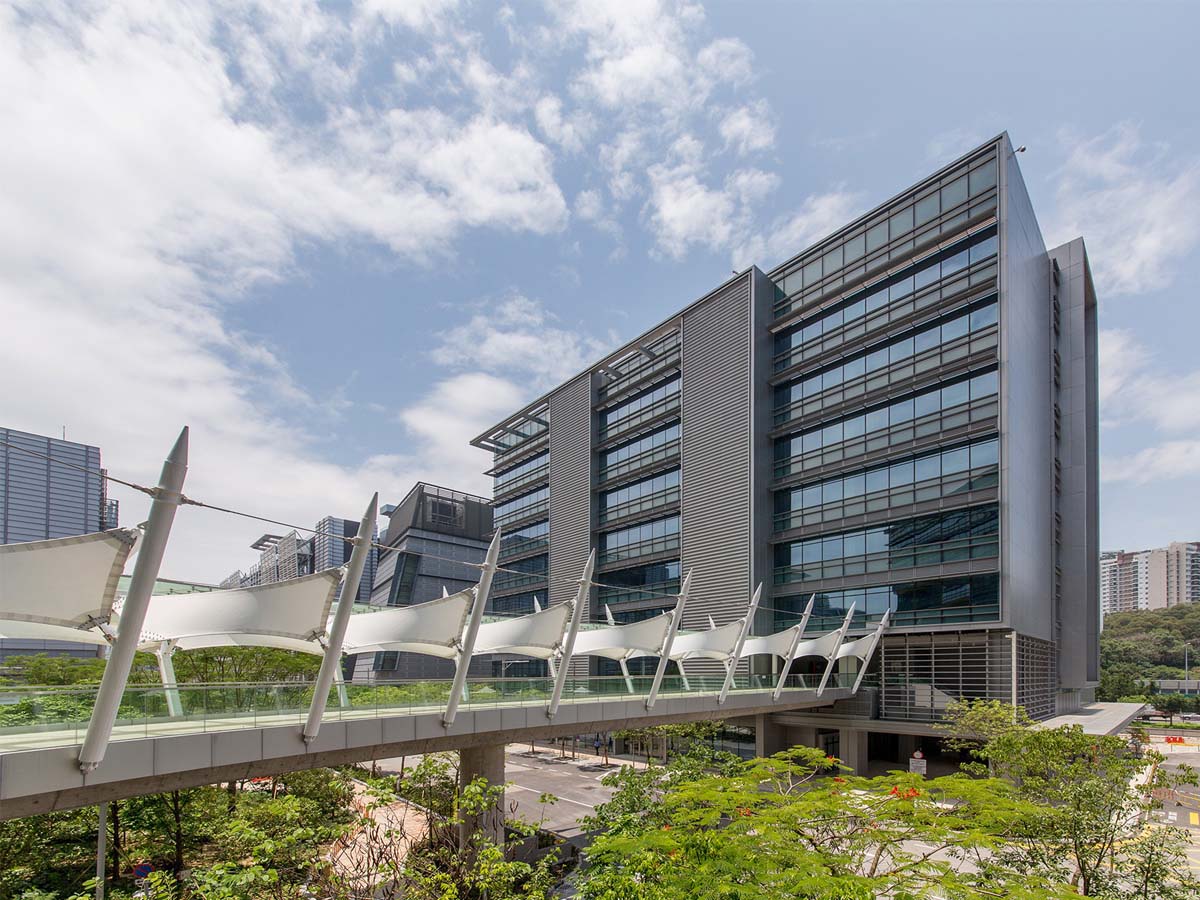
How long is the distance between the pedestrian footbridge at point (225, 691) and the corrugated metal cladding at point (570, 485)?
28262 mm

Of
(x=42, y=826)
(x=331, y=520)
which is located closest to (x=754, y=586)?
(x=42, y=826)

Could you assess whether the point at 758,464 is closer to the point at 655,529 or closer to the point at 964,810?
the point at 655,529

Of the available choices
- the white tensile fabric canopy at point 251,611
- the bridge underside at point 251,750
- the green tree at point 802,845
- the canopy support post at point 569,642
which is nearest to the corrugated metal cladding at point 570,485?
the bridge underside at point 251,750

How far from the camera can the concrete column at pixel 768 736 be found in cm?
3888

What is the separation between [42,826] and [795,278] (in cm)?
4272

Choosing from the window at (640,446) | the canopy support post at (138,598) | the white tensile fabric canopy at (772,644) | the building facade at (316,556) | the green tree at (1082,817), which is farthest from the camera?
the building facade at (316,556)

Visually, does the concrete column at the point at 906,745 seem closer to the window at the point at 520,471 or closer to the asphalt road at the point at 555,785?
the asphalt road at the point at 555,785

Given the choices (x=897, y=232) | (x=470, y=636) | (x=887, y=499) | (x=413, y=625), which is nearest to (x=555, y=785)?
(x=470, y=636)

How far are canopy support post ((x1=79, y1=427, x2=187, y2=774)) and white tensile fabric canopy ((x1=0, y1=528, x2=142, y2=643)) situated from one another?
71 centimetres

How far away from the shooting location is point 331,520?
159875 mm

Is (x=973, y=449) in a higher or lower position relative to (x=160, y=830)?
higher

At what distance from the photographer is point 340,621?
16.2 meters

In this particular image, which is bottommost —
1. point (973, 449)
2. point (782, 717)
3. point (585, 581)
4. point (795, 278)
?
point (782, 717)

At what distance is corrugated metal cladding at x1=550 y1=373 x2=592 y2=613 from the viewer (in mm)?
54656
